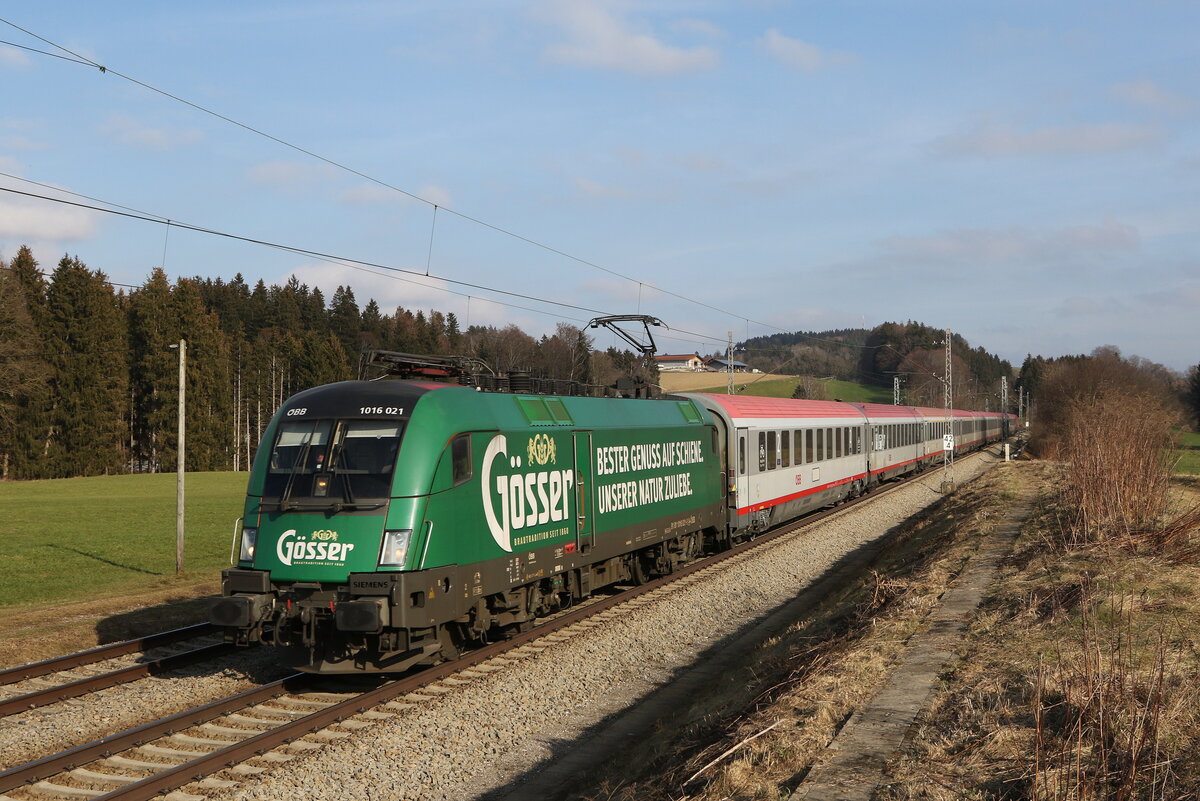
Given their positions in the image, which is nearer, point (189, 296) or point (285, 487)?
point (285, 487)

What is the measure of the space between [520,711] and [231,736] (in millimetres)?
2929

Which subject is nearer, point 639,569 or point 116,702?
point 116,702

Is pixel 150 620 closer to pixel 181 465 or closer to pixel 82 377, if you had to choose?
pixel 181 465

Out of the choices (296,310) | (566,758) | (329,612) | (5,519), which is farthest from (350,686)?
(296,310)

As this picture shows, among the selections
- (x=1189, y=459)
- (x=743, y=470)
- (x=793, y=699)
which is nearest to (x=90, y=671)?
(x=793, y=699)

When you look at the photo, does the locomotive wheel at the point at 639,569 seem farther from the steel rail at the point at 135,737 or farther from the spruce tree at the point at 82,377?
the spruce tree at the point at 82,377

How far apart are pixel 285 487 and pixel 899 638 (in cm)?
720

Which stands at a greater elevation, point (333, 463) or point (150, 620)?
point (333, 463)

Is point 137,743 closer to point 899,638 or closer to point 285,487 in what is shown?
point 285,487

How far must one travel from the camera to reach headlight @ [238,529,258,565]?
10.4 metres

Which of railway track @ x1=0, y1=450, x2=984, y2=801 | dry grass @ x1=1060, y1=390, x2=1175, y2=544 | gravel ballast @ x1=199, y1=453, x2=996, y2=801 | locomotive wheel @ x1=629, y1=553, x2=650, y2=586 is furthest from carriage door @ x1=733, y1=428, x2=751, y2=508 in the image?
railway track @ x1=0, y1=450, x2=984, y2=801

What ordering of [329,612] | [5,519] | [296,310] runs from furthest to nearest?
[296,310] < [5,519] < [329,612]

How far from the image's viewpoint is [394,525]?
32.3 ft

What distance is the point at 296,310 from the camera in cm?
10381
